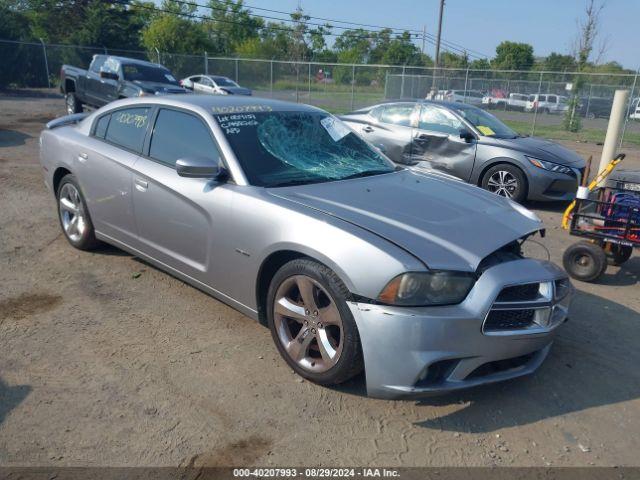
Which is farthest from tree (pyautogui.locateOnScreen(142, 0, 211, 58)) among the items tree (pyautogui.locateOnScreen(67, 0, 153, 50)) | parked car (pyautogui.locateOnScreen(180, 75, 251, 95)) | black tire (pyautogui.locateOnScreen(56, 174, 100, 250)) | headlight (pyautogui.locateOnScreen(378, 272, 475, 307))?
headlight (pyautogui.locateOnScreen(378, 272, 475, 307))

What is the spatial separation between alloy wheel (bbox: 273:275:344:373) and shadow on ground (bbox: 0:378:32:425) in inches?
59.3

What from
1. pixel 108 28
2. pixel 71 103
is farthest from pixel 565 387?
pixel 108 28

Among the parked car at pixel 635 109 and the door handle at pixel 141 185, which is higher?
the parked car at pixel 635 109

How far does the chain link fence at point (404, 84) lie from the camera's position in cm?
1962

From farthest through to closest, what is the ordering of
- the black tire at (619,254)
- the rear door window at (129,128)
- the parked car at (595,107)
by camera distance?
the parked car at (595,107)
the black tire at (619,254)
the rear door window at (129,128)

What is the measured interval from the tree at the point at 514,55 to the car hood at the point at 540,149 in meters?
62.7

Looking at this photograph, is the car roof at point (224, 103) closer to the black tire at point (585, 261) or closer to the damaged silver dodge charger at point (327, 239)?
the damaged silver dodge charger at point (327, 239)

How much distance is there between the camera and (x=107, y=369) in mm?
3348

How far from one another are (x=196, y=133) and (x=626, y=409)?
3.36m

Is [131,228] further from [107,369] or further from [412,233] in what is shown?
[412,233]

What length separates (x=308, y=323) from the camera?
318 cm

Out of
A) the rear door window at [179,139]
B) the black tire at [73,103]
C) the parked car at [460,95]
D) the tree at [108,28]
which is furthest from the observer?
the tree at [108,28]

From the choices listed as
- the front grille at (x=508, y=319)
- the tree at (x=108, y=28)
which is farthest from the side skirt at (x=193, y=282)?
the tree at (x=108, y=28)

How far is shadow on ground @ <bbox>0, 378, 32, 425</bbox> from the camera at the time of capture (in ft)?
9.61
